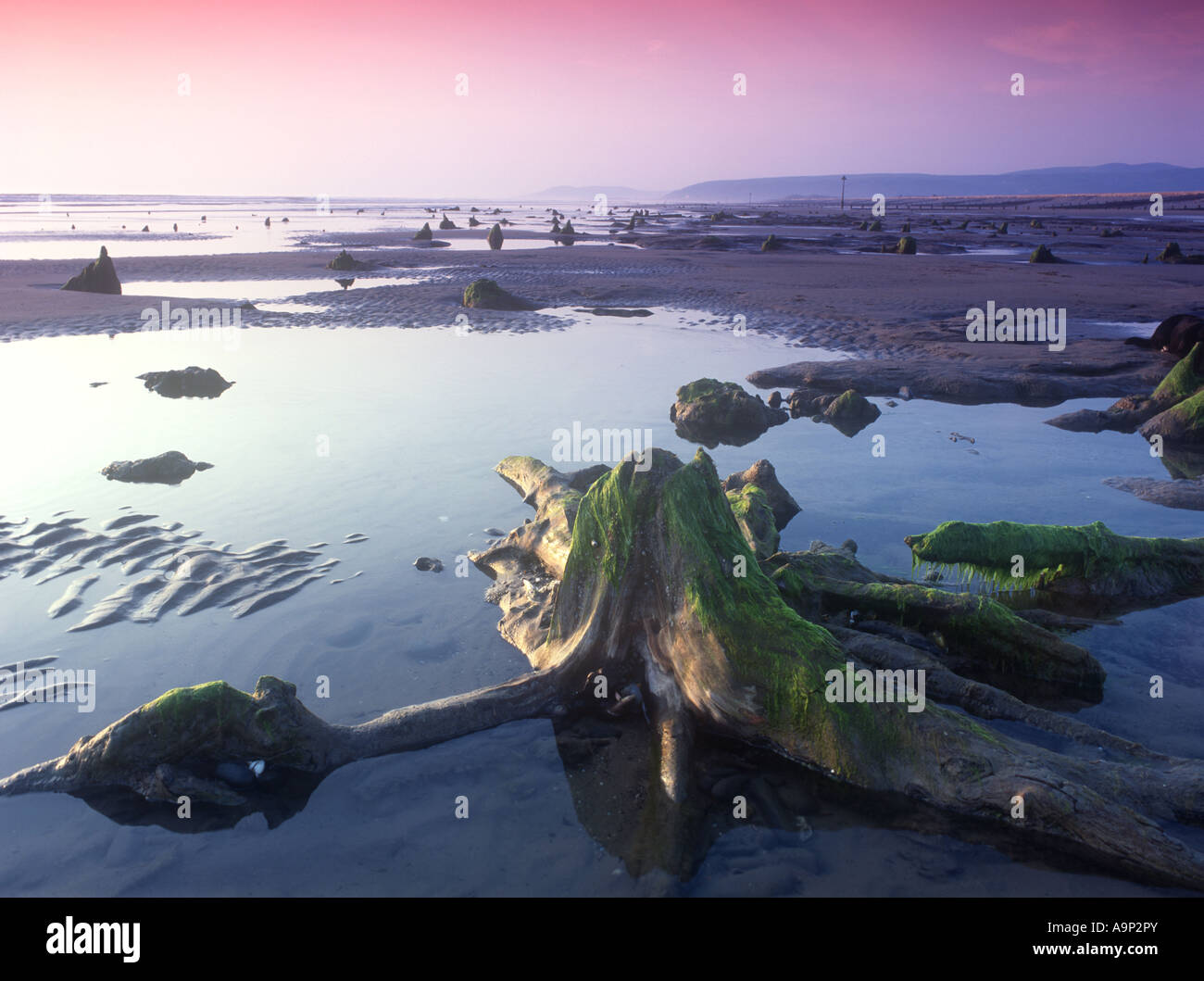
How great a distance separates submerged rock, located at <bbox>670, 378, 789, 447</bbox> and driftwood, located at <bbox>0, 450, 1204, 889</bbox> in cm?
738

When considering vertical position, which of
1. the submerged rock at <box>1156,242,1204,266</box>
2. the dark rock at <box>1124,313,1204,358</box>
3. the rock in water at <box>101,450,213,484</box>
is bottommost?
the rock in water at <box>101,450,213,484</box>

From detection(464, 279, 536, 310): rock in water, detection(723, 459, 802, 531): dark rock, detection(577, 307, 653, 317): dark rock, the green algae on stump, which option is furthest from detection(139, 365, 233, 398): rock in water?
the green algae on stump

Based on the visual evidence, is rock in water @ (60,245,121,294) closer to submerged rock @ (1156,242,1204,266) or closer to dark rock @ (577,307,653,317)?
dark rock @ (577,307,653,317)

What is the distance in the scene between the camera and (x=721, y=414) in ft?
48.4

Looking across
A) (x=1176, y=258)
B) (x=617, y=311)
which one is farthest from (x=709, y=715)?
(x=1176, y=258)

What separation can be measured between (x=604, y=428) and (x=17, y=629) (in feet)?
31.0

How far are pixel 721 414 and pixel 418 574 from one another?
787 cm

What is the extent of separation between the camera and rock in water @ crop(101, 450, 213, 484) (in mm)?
11422

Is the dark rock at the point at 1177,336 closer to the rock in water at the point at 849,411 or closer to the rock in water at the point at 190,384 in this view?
the rock in water at the point at 849,411

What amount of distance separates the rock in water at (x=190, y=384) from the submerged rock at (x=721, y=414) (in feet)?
33.9

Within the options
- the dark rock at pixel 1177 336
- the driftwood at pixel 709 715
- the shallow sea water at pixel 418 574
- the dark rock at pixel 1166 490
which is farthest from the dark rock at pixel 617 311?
the driftwood at pixel 709 715

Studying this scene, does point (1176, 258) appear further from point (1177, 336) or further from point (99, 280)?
point (99, 280)

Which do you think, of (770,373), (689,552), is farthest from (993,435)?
(689,552)
